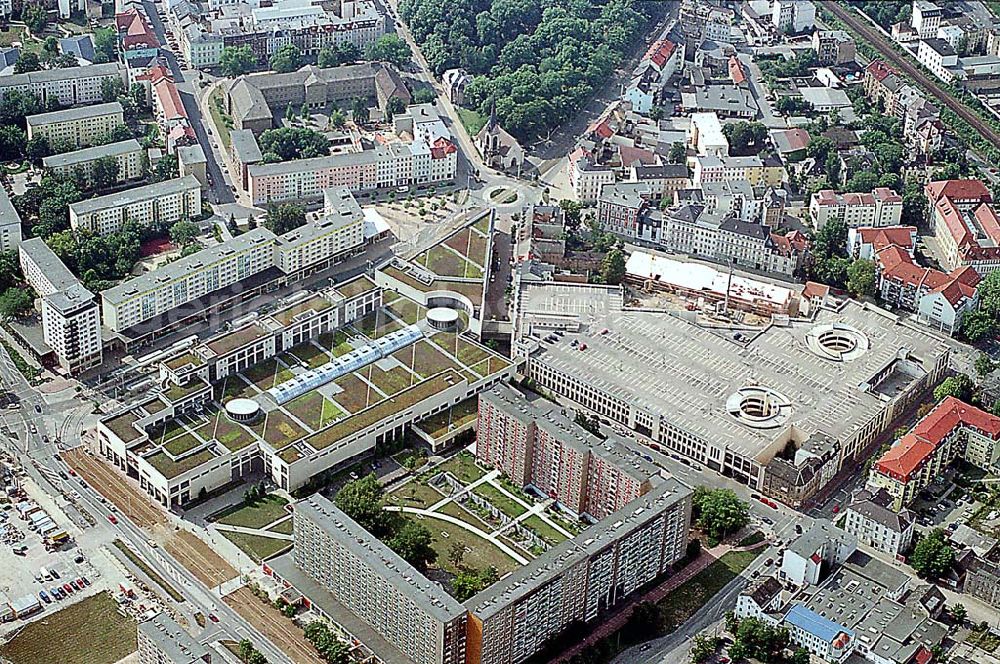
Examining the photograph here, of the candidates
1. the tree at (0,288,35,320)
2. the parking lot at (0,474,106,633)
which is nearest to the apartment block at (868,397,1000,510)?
the parking lot at (0,474,106,633)

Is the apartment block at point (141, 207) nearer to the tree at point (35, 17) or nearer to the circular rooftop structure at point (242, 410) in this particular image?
the circular rooftop structure at point (242, 410)

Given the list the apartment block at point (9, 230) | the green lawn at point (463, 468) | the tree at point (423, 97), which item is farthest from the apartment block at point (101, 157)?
the green lawn at point (463, 468)

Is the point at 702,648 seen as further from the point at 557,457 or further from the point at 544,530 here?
the point at 557,457

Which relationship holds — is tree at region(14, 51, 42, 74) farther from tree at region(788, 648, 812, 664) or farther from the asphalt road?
tree at region(788, 648, 812, 664)

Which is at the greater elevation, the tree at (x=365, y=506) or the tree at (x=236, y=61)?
the tree at (x=236, y=61)

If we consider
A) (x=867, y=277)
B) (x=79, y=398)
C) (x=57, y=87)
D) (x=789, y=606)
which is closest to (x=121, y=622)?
(x=79, y=398)

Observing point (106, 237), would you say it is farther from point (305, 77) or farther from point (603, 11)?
point (603, 11)
